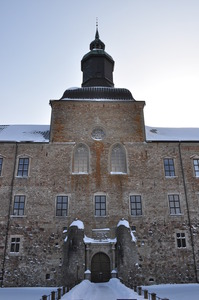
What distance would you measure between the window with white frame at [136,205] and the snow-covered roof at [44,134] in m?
5.03

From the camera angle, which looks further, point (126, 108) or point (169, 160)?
point (126, 108)

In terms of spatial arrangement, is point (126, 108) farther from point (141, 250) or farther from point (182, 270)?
point (182, 270)

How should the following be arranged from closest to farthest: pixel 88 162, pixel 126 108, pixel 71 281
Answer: pixel 71 281 < pixel 88 162 < pixel 126 108

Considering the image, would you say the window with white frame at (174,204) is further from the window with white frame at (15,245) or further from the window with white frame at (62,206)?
the window with white frame at (15,245)

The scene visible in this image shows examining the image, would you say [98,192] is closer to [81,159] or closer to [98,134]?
[81,159]

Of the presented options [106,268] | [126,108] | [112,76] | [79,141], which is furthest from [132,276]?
[112,76]

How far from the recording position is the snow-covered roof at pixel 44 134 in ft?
75.5

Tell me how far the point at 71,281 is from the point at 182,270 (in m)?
7.78

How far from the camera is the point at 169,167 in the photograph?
72.9 ft

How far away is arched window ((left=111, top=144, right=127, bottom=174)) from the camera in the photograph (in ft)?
72.5

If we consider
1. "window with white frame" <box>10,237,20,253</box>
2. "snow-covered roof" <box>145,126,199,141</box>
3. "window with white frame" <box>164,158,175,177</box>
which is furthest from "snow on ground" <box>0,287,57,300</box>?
"snow-covered roof" <box>145,126,199,141</box>

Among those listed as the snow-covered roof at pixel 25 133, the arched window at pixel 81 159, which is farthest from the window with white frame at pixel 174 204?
the snow-covered roof at pixel 25 133

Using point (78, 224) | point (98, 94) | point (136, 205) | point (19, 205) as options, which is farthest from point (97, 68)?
point (78, 224)

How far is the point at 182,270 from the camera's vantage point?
62.3 ft
